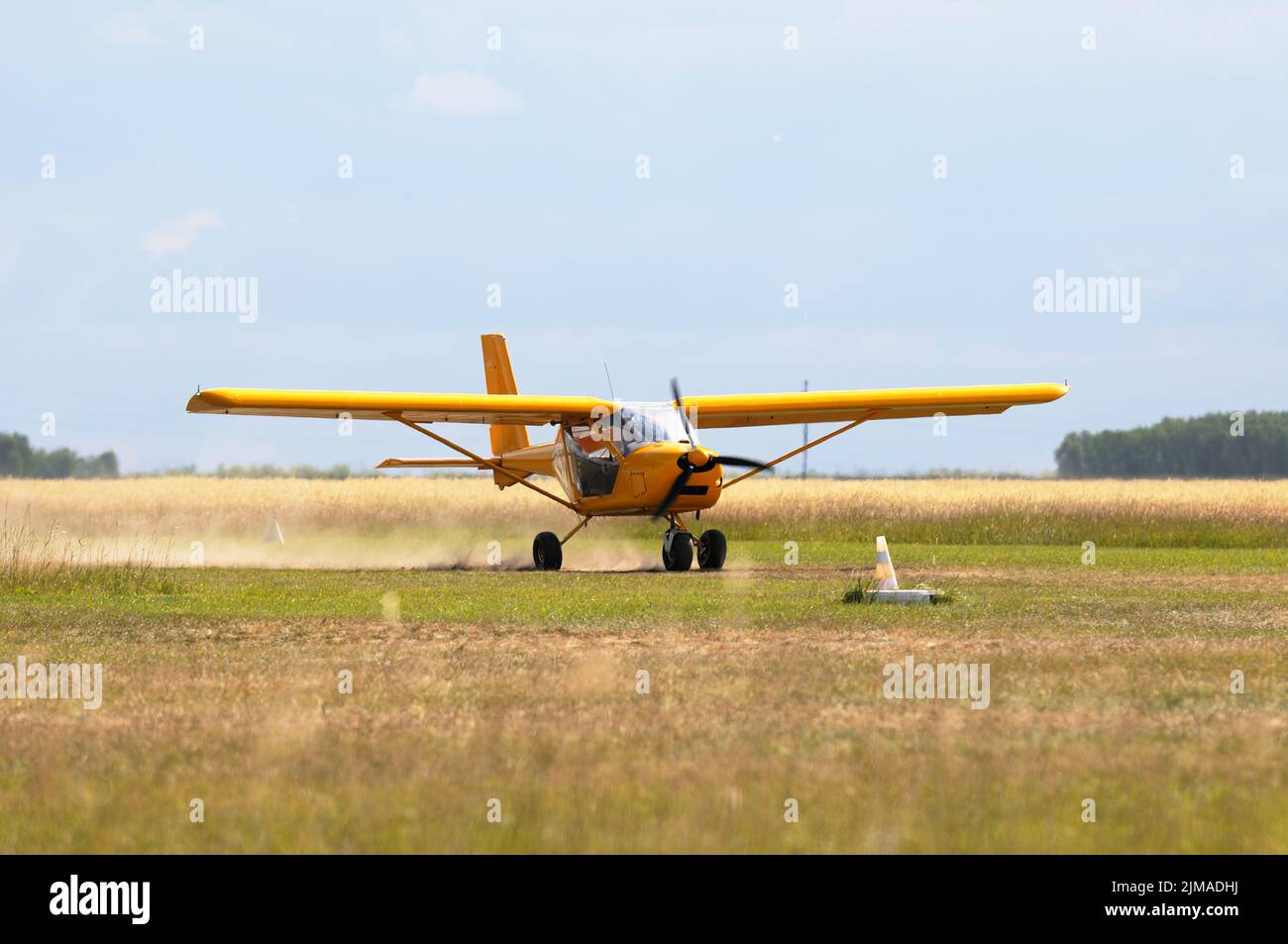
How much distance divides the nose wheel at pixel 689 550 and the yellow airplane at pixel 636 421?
0.05 ft

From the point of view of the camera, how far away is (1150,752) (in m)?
9.33

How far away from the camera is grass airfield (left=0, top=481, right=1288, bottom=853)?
7.70 m

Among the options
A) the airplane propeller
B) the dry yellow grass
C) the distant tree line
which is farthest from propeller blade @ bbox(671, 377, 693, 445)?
the distant tree line

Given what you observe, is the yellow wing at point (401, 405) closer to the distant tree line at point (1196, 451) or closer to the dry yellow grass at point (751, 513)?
the dry yellow grass at point (751, 513)

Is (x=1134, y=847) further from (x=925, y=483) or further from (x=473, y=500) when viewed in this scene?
(x=925, y=483)

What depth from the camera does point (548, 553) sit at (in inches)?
1130

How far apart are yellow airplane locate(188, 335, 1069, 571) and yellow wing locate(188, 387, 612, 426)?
2 cm

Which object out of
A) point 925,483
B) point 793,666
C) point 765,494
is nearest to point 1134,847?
point 793,666

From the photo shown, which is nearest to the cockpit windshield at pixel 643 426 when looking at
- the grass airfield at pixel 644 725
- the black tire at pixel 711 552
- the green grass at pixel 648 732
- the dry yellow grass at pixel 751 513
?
the black tire at pixel 711 552

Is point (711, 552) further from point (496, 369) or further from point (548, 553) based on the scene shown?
point (496, 369)

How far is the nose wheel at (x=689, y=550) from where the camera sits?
27047mm

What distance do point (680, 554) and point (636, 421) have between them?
224cm

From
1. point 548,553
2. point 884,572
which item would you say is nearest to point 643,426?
point 548,553
